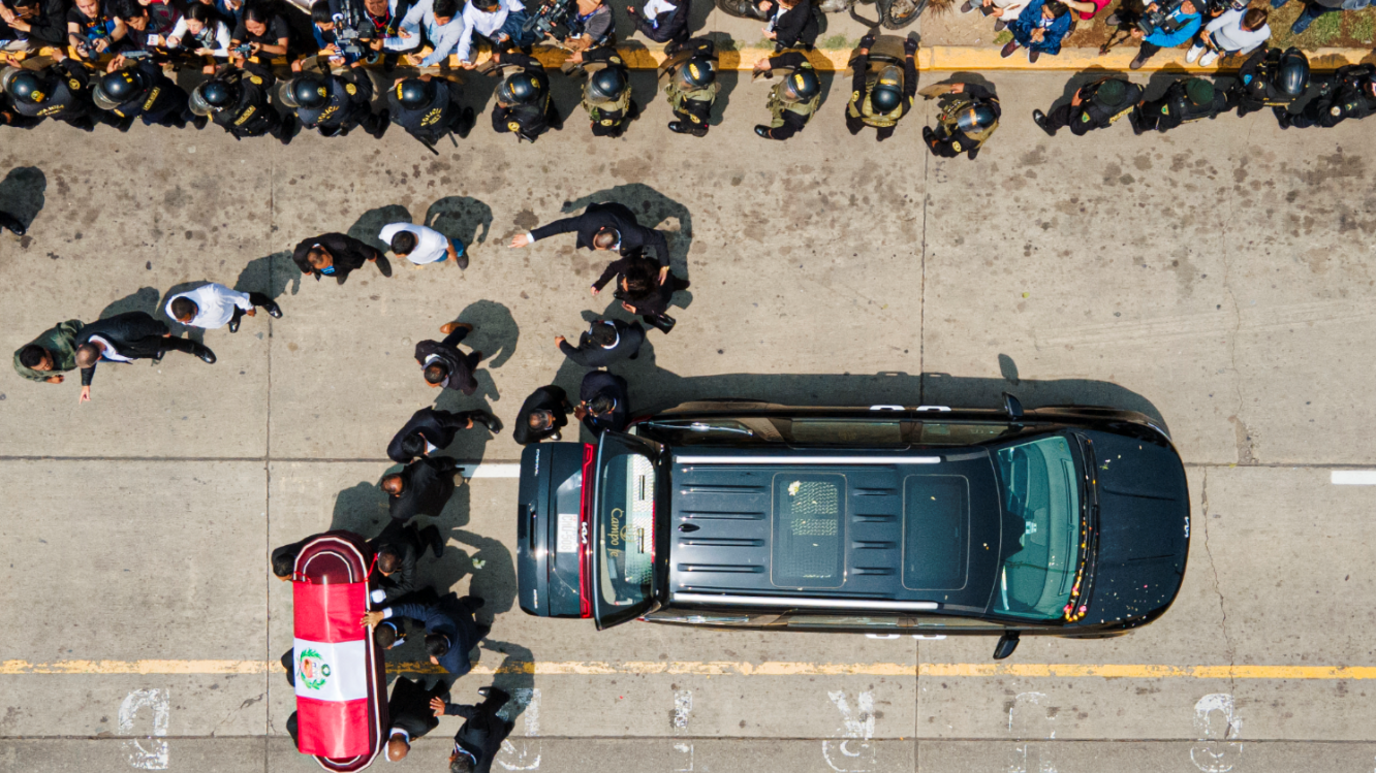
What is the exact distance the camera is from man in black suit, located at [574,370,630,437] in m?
6.48

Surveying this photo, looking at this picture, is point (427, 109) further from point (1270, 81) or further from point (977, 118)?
point (1270, 81)

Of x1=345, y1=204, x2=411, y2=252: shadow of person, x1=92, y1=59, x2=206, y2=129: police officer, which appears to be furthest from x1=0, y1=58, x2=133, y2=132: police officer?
x1=345, y1=204, x2=411, y2=252: shadow of person

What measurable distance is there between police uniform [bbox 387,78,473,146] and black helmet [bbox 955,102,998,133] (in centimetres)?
450

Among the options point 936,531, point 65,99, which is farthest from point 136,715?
point 936,531

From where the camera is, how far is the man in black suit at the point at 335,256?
6.27 metres

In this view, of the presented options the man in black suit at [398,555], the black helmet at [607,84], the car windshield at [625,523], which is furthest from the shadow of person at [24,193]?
the car windshield at [625,523]

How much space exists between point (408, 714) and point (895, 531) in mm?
4583

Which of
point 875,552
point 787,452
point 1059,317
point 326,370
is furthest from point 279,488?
point 1059,317

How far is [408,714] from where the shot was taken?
6.68 m

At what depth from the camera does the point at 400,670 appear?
289 inches

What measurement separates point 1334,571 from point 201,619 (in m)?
11.0

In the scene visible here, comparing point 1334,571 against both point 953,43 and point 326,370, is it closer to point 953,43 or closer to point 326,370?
point 953,43

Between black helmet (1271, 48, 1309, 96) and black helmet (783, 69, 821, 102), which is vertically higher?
black helmet (1271, 48, 1309, 96)

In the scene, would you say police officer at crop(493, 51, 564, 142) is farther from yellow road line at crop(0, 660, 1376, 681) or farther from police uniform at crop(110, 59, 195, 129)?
yellow road line at crop(0, 660, 1376, 681)
